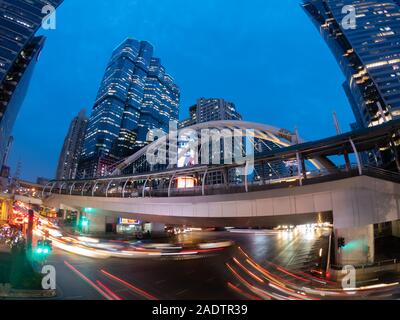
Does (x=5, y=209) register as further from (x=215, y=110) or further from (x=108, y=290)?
(x=215, y=110)

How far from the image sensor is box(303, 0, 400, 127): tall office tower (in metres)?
75.3

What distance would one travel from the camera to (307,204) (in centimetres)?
1509

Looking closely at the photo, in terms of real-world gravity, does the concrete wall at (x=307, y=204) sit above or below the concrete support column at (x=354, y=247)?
above

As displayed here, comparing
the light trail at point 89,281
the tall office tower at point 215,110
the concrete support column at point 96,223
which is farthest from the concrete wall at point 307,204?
the tall office tower at point 215,110

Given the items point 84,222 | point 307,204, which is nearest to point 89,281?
point 307,204

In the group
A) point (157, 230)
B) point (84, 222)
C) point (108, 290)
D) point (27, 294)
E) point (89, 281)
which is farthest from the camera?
point (157, 230)

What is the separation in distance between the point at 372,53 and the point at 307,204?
9896 cm

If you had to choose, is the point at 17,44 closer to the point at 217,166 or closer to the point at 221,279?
the point at 217,166

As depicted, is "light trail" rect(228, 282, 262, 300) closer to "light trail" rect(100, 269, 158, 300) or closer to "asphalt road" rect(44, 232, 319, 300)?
"asphalt road" rect(44, 232, 319, 300)

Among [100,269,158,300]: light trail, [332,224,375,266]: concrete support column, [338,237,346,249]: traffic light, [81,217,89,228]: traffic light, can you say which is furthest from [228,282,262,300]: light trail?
[81,217,89,228]: traffic light

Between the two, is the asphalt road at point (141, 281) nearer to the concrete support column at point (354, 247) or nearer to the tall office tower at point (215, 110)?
the concrete support column at point (354, 247)

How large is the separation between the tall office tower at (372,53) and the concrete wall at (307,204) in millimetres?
74424

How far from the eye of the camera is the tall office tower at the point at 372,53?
75.3 metres

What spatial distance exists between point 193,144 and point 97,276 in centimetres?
4760
